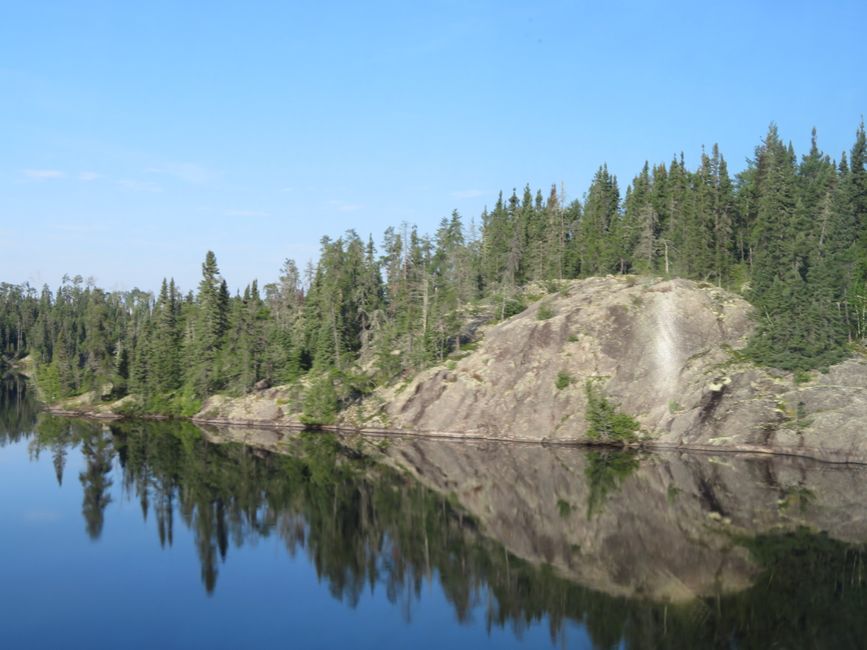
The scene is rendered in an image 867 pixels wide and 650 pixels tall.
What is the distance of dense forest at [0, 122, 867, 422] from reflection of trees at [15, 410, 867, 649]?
30.3 meters

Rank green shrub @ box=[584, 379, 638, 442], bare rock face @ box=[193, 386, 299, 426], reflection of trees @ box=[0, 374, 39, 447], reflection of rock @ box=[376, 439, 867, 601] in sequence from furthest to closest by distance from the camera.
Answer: bare rock face @ box=[193, 386, 299, 426]
reflection of trees @ box=[0, 374, 39, 447]
green shrub @ box=[584, 379, 638, 442]
reflection of rock @ box=[376, 439, 867, 601]

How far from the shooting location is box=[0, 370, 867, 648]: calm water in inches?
1454

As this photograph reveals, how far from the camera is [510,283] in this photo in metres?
127

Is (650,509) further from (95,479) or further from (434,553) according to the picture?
(95,479)

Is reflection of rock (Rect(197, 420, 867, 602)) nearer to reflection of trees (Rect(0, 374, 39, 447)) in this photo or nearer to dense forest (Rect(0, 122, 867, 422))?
dense forest (Rect(0, 122, 867, 422))

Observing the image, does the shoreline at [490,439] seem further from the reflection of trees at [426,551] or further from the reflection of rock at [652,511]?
the reflection of trees at [426,551]

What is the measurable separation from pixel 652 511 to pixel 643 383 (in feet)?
121

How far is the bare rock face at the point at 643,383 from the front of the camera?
80.0 meters

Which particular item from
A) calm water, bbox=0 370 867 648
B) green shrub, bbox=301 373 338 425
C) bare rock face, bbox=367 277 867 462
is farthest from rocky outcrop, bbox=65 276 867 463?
calm water, bbox=0 370 867 648

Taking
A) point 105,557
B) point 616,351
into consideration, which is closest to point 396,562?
point 105,557

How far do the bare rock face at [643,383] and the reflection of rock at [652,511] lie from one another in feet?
18.3

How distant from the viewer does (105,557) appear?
49.8 meters

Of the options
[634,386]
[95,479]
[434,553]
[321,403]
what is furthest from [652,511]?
[321,403]

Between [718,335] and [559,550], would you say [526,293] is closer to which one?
[718,335]
